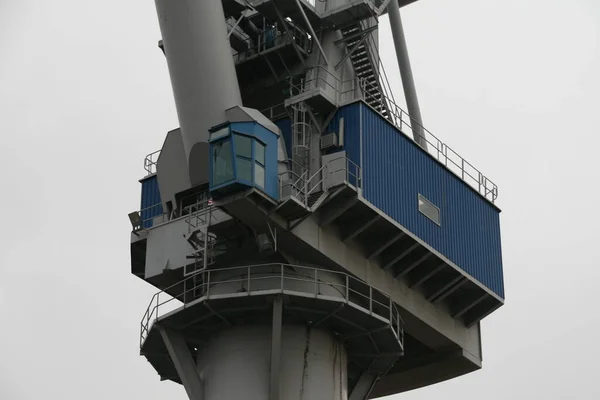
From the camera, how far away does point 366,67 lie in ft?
179

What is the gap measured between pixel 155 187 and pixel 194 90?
247 inches

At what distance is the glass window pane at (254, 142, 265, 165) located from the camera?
4666cm

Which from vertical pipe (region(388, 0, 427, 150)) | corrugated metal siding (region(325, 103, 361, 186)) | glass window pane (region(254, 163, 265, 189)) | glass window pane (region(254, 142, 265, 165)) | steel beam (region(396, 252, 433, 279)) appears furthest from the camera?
vertical pipe (region(388, 0, 427, 150))

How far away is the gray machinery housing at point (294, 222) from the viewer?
157ft

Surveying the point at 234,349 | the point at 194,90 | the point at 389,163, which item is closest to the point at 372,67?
the point at 389,163

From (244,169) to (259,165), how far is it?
0.84 m

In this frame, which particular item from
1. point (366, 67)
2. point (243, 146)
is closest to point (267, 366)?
point (243, 146)

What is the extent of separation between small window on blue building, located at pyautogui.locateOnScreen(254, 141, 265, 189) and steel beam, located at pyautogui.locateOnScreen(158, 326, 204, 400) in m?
6.92

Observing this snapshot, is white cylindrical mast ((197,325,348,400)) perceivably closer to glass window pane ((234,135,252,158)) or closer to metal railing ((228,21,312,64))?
glass window pane ((234,135,252,158))

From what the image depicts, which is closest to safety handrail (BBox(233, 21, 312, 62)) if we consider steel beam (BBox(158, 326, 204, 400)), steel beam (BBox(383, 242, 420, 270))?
steel beam (BBox(383, 242, 420, 270))

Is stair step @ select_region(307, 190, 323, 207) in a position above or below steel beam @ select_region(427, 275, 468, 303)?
above

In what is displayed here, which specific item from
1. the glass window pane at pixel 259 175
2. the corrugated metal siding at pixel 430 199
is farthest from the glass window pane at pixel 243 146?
the corrugated metal siding at pixel 430 199

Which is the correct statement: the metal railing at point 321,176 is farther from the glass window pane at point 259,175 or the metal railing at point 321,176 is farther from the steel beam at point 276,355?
the steel beam at point 276,355

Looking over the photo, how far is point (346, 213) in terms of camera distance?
4938 centimetres
